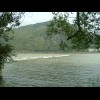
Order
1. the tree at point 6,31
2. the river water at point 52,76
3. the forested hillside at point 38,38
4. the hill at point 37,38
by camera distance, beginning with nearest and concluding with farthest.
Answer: the tree at point 6,31 → the forested hillside at point 38,38 → the hill at point 37,38 → the river water at point 52,76

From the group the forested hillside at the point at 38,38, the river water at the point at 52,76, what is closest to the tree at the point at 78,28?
the forested hillside at the point at 38,38

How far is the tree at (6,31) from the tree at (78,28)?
3.12 feet

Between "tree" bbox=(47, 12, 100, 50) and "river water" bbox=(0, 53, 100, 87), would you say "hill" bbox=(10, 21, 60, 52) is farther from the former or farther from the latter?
"river water" bbox=(0, 53, 100, 87)

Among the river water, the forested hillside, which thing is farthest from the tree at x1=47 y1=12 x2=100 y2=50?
the river water

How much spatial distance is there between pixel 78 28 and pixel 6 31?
5.95ft

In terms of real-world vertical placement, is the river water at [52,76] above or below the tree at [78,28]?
below

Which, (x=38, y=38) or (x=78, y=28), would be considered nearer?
(x=78, y=28)

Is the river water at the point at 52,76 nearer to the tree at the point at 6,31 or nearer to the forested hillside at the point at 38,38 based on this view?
the forested hillside at the point at 38,38

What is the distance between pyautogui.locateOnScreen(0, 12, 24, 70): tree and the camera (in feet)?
18.4

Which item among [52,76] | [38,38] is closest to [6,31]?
[38,38]

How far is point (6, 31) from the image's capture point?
247 inches

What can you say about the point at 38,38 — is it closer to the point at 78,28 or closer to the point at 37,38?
the point at 37,38

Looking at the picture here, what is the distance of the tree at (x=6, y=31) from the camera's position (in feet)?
18.4
